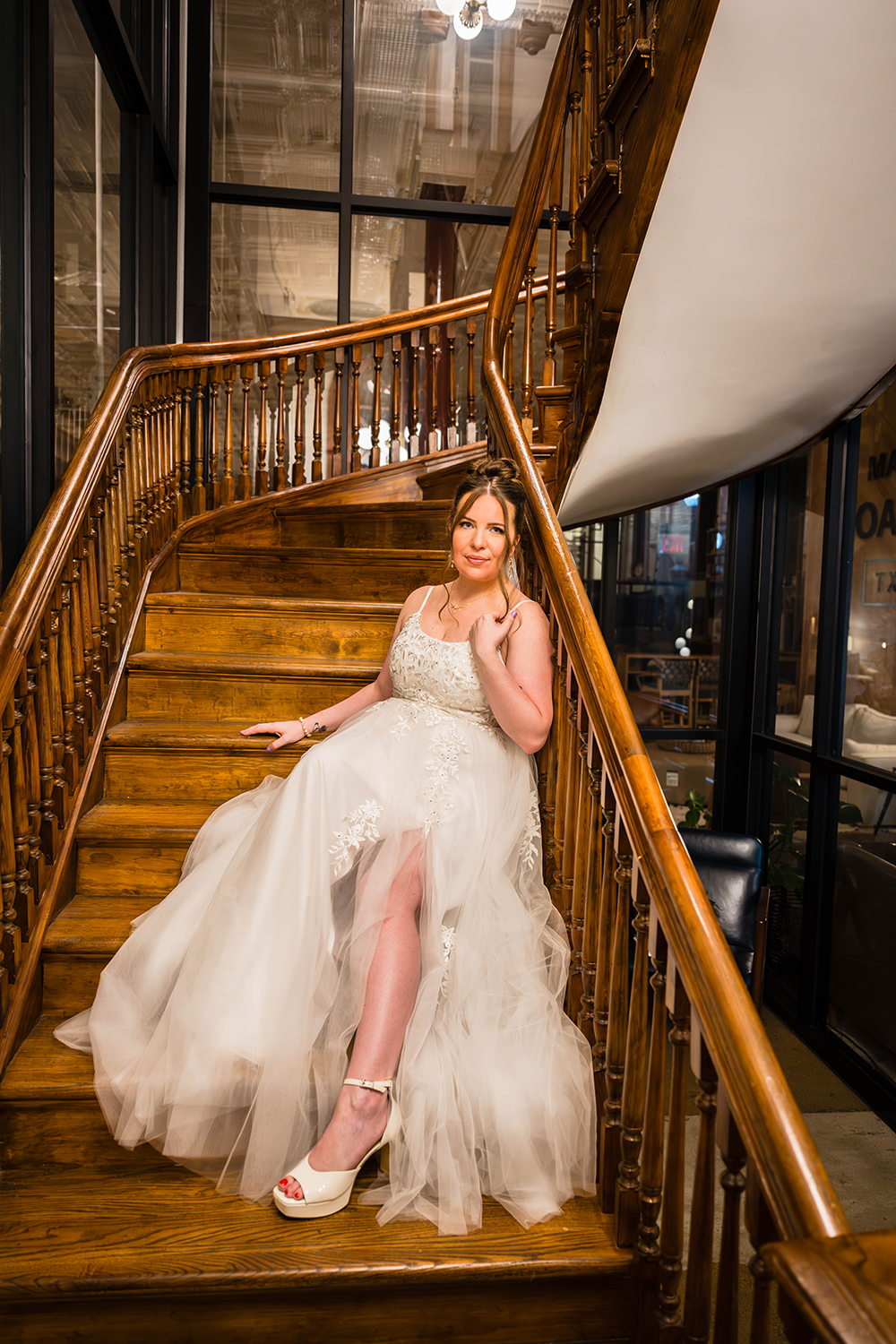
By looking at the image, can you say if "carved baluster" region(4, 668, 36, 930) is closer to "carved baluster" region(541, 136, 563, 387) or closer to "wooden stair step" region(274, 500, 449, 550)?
"carved baluster" region(541, 136, 563, 387)

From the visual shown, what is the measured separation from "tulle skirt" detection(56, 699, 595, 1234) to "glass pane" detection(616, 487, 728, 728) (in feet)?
10.1

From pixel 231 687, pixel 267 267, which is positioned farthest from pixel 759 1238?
pixel 267 267

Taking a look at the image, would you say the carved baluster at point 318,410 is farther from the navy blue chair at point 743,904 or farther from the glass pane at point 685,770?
the navy blue chair at point 743,904

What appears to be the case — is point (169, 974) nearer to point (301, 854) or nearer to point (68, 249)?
point (301, 854)

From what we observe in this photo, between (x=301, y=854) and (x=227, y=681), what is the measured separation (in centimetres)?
108

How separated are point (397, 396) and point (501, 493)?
2694mm

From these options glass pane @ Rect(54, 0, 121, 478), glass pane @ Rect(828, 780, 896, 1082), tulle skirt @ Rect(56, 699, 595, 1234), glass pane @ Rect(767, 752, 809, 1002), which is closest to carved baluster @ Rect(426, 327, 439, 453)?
glass pane @ Rect(54, 0, 121, 478)

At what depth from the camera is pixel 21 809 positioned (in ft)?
6.12

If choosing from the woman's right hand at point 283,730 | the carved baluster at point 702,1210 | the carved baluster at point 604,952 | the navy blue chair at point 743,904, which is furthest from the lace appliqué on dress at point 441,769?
the navy blue chair at point 743,904

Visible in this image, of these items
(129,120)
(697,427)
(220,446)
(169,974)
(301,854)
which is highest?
(129,120)

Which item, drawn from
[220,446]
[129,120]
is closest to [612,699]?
[129,120]

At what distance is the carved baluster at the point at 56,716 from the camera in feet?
6.68

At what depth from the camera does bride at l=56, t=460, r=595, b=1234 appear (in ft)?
5.02

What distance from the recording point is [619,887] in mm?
1543
